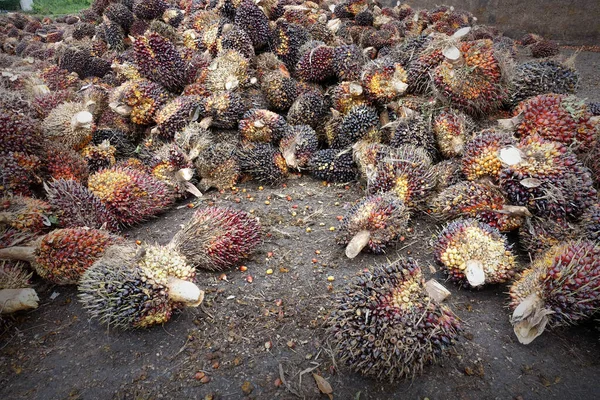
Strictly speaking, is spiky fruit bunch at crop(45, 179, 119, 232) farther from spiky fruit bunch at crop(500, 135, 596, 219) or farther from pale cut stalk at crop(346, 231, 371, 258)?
spiky fruit bunch at crop(500, 135, 596, 219)

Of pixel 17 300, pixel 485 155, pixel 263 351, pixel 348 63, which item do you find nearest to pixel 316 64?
pixel 348 63

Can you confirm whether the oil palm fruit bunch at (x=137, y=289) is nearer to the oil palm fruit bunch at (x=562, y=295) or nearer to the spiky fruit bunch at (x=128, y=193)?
the spiky fruit bunch at (x=128, y=193)

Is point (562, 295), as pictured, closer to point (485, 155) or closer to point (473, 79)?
Answer: point (485, 155)

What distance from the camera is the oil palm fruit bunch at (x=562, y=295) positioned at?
1618 mm

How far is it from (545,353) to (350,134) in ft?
7.03

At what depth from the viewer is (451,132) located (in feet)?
9.12

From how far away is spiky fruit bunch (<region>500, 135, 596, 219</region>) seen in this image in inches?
81.3

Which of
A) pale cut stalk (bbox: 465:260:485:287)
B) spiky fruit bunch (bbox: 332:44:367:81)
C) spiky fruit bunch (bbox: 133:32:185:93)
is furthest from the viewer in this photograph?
spiky fruit bunch (bbox: 332:44:367:81)

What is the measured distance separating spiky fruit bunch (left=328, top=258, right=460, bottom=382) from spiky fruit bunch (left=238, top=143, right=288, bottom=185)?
5.91 feet

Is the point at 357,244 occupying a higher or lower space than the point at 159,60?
lower

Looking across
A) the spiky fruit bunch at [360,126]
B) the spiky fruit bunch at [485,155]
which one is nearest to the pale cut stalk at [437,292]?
the spiky fruit bunch at [485,155]

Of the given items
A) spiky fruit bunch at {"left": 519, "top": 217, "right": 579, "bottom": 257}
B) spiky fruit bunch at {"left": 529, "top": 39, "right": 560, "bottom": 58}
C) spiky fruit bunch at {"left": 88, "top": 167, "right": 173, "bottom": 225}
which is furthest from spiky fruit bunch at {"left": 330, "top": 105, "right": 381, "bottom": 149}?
spiky fruit bunch at {"left": 529, "top": 39, "right": 560, "bottom": 58}

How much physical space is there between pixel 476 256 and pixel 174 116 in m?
2.80

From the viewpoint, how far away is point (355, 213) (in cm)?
235
